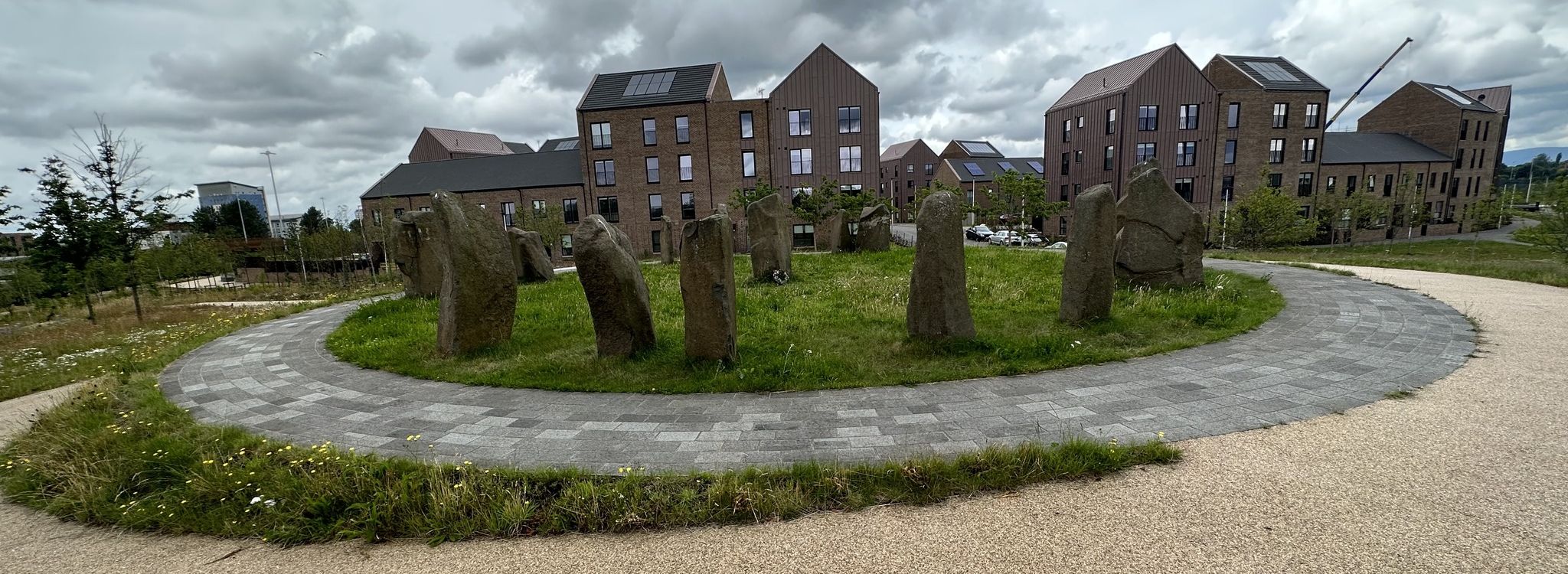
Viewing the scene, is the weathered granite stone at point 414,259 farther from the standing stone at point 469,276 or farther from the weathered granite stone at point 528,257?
the standing stone at point 469,276

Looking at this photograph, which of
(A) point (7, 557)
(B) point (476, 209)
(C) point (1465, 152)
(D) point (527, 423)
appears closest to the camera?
(A) point (7, 557)

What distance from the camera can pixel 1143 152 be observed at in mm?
40156

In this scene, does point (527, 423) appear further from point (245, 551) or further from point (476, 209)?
point (476, 209)

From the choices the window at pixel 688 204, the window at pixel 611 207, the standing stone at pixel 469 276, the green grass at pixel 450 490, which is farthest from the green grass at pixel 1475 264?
the window at pixel 611 207

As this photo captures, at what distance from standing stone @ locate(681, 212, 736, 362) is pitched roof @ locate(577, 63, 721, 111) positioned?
33.9 meters

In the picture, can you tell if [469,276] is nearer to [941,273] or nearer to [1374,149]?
[941,273]

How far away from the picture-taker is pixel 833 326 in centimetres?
905

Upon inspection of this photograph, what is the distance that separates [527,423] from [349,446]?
1.42 metres

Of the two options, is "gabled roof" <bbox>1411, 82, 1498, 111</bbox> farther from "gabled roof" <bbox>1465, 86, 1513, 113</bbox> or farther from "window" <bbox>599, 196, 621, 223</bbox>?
"window" <bbox>599, 196, 621, 223</bbox>

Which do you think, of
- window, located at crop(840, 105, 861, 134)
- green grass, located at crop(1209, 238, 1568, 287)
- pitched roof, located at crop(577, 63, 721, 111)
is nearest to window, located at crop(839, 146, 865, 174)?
window, located at crop(840, 105, 861, 134)

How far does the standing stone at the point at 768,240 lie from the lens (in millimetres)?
14180

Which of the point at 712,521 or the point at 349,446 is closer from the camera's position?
the point at 712,521

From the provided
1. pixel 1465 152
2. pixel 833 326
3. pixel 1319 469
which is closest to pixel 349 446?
pixel 833 326

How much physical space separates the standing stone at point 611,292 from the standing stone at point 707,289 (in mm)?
841
